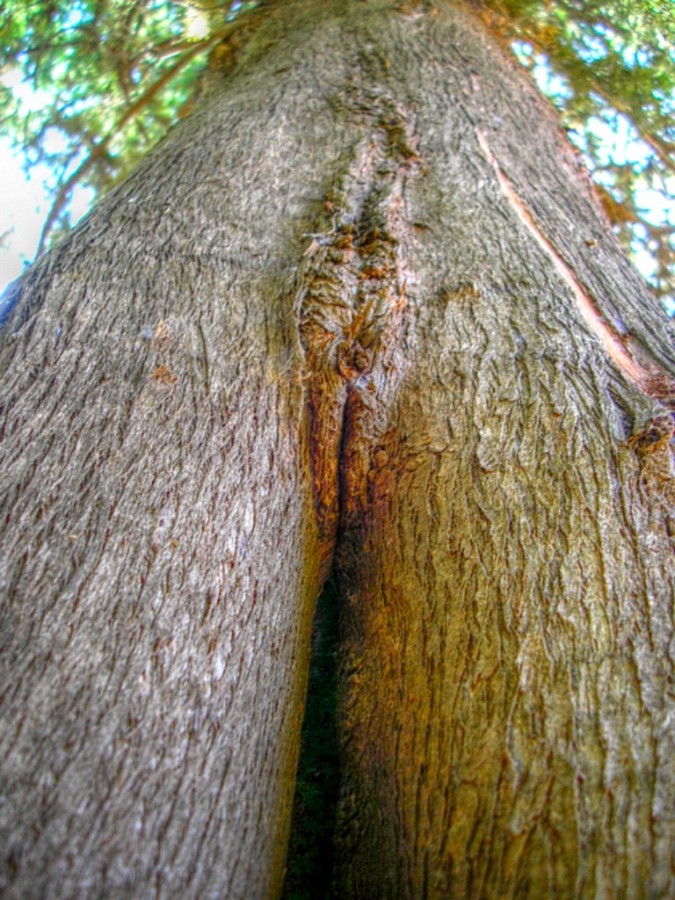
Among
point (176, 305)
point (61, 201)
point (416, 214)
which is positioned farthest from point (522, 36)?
point (176, 305)

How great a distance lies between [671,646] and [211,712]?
816 mm

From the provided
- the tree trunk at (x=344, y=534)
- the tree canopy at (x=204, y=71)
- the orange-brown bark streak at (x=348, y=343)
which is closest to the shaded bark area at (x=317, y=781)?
the tree trunk at (x=344, y=534)

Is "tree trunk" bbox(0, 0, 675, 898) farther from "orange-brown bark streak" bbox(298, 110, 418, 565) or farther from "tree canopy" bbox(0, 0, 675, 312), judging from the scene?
"tree canopy" bbox(0, 0, 675, 312)

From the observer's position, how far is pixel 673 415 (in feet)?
5.52

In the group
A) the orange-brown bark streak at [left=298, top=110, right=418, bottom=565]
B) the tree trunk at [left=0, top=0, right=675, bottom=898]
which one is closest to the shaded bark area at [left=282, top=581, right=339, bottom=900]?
the tree trunk at [left=0, top=0, right=675, bottom=898]

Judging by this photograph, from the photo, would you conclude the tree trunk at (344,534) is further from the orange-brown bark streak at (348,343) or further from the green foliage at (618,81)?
the green foliage at (618,81)

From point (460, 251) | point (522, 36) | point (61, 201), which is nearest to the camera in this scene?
point (460, 251)

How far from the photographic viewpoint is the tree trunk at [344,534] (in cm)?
113

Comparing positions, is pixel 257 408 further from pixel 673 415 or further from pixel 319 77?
pixel 319 77

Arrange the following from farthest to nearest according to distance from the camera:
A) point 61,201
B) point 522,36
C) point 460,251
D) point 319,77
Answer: point 61,201, point 522,36, point 319,77, point 460,251

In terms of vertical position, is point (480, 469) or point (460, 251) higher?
point (460, 251)

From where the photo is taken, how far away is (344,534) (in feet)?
6.05

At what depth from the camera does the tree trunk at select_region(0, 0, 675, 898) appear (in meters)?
1.13

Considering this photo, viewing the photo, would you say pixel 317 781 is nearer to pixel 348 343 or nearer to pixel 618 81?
pixel 348 343
